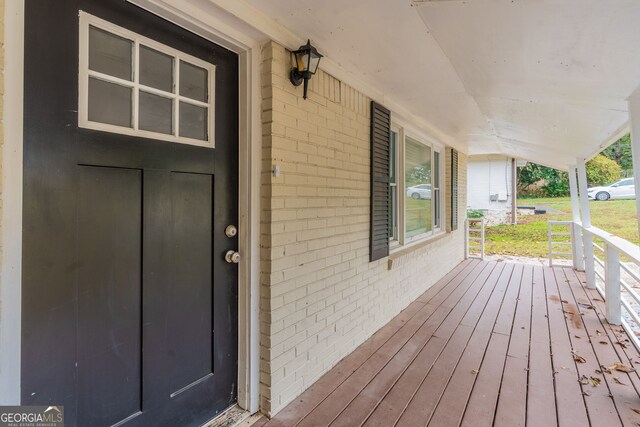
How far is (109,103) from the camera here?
1.33 meters

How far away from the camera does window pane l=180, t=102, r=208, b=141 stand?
5.32ft

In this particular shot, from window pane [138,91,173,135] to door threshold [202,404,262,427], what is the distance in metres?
1.62

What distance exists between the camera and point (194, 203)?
167 centimetres

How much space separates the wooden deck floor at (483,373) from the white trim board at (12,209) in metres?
1.29

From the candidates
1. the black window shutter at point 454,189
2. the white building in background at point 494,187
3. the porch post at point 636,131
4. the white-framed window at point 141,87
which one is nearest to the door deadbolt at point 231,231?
the white-framed window at point 141,87

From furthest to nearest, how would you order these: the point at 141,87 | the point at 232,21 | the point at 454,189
A: the point at 454,189
the point at 232,21
the point at 141,87

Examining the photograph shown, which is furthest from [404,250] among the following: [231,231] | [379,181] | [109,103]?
[109,103]

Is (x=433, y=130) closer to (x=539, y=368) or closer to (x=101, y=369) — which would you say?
(x=539, y=368)

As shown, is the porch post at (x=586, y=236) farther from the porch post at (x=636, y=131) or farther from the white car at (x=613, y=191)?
the white car at (x=613, y=191)

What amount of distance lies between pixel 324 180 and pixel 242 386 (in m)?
1.46

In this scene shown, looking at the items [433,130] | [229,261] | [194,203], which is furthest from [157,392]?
[433,130]

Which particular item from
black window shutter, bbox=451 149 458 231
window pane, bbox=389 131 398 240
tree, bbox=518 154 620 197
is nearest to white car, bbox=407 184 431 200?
window pane, bbox=389 131 398 240

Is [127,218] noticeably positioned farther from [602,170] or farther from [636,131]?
[602,170]

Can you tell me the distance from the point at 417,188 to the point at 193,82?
11.8 ft
